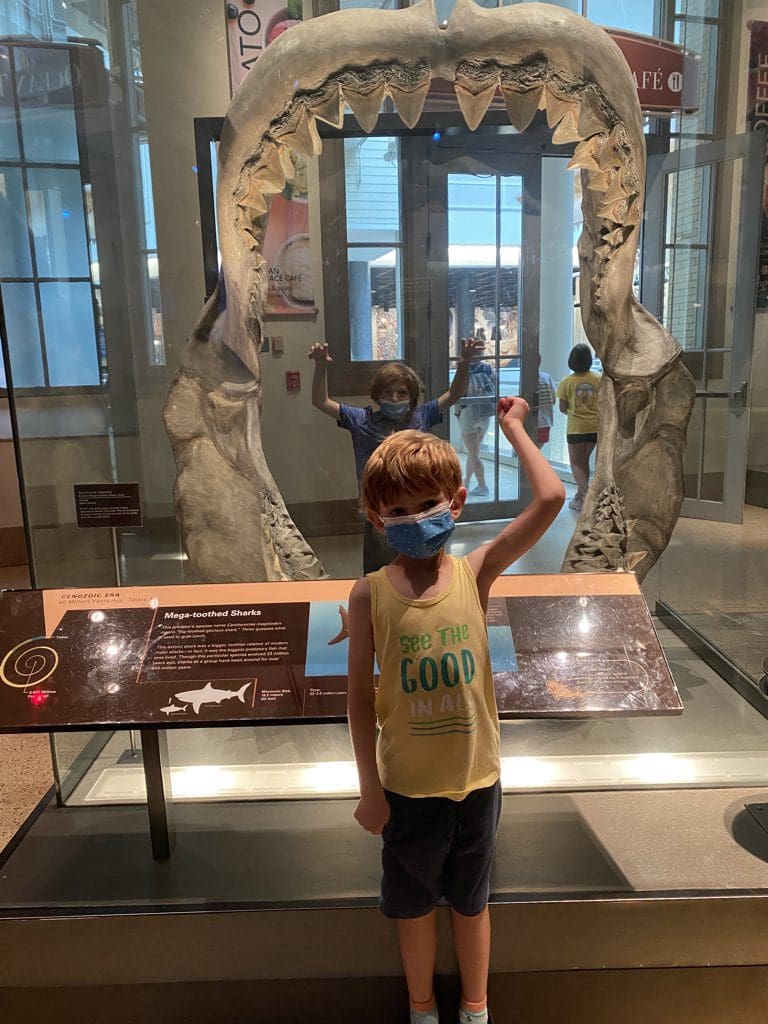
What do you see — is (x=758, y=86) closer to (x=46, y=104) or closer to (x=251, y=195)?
(x=251, y=195)

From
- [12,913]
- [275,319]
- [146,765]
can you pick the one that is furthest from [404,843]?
[275,319]

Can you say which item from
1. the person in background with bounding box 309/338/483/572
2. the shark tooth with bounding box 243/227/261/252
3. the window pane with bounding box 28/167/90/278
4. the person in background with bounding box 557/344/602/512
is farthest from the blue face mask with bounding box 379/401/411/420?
the window pane with bounding box 28/167/90/278

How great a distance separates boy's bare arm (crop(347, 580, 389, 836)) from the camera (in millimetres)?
1138

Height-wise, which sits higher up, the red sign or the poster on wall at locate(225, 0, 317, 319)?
the red sign

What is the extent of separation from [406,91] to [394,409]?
736 mm

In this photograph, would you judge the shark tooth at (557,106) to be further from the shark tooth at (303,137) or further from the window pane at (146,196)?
the window pane at (146,196)

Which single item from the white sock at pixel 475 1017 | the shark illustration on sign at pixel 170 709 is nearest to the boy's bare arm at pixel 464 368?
the shark illustration on sign at pixel 170 709

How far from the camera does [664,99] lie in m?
2.53

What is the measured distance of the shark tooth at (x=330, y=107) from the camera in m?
1.66

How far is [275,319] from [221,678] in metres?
1.19

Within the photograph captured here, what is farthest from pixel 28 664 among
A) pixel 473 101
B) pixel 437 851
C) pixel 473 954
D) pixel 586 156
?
pixel 586 156

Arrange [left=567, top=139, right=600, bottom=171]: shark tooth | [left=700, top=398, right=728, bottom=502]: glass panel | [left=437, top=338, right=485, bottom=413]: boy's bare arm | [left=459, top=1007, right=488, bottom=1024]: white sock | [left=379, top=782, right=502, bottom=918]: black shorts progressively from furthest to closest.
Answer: [left=700, top=398, right=728, bottom=502]: glass panel < [left=437, top=338, right=485, bottom=413]: boy's bare arm < [left=567, top=139, right=600, bottom=171]: shark tooth < [left=459, top=1007, right=488, bottom=1024]: white sock < [left=379, top=782, right=502, bottom=918]: black shorts

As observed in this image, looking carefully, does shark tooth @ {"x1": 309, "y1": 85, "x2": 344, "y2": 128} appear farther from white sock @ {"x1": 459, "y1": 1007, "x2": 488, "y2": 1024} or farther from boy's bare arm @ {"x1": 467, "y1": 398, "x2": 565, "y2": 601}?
white sock @ {"x1": 459, "y1": 1007, "x2": 488, "y2": 1024}

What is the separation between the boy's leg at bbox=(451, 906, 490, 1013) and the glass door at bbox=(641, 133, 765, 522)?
2.04m
